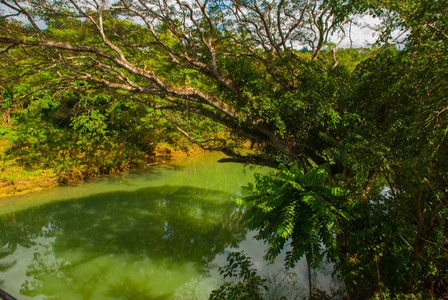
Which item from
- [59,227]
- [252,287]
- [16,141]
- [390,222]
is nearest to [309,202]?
[390,222]

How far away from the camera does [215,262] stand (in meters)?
6.15

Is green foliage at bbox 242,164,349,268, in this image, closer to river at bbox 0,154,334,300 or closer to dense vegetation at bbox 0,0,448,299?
dense vegetation at bbox 0,0,448,299

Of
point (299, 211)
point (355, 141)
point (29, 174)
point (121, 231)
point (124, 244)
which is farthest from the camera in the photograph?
point (29, 174)

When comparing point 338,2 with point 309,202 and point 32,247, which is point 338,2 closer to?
point 309,202

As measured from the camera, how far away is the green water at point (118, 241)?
518 centimetres

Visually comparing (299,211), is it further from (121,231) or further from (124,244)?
(121,231)

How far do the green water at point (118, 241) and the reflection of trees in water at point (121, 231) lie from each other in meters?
0.02

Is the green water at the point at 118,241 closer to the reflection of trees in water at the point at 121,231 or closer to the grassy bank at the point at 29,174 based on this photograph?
the reflection of trees in water at the point at 121,231

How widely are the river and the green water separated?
19mm

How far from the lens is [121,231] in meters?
7.51

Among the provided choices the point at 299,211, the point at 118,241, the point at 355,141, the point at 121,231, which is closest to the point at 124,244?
the point at 118,241

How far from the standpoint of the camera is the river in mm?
5191

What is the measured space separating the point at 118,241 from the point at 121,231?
63cm

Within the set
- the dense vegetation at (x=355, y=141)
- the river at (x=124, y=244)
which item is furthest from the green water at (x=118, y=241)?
the dense vegetation at (x=355, y=141)
